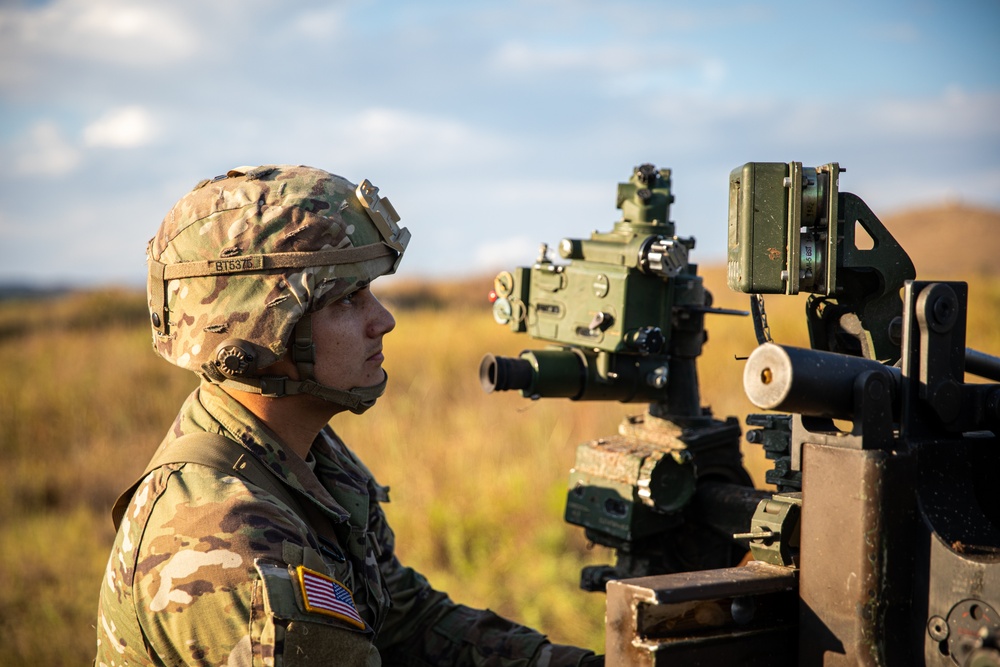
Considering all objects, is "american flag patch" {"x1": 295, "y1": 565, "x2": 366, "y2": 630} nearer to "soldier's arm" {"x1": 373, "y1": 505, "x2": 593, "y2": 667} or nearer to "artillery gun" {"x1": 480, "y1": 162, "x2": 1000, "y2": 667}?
"artillery gun" {"x1": 480, "y1": 162, "x2": 1000, "y2": 667}

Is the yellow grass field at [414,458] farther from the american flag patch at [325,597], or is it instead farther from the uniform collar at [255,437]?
the american flag patch at [325,597]

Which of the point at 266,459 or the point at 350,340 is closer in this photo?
the point at 266,459

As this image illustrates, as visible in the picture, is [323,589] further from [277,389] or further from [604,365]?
[604,365]

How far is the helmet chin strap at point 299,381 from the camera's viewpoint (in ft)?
9.25

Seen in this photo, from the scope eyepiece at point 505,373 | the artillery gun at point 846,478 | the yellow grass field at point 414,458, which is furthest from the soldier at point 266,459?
the yellow grass field at point 414,458

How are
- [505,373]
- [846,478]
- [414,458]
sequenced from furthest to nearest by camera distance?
1. [414,458]
2. [505,373]
3. [846,478]

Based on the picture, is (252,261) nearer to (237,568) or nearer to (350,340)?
(350,340)

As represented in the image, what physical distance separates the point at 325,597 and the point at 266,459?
0.56 m

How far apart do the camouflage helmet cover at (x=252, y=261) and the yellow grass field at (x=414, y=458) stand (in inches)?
147

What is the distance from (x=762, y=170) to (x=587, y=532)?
1.68 metres

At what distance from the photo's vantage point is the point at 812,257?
2.43 metres

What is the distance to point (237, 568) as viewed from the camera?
2279mm

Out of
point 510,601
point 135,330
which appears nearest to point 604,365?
point 510,601

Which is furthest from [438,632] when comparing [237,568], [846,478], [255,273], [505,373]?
[846,478]
